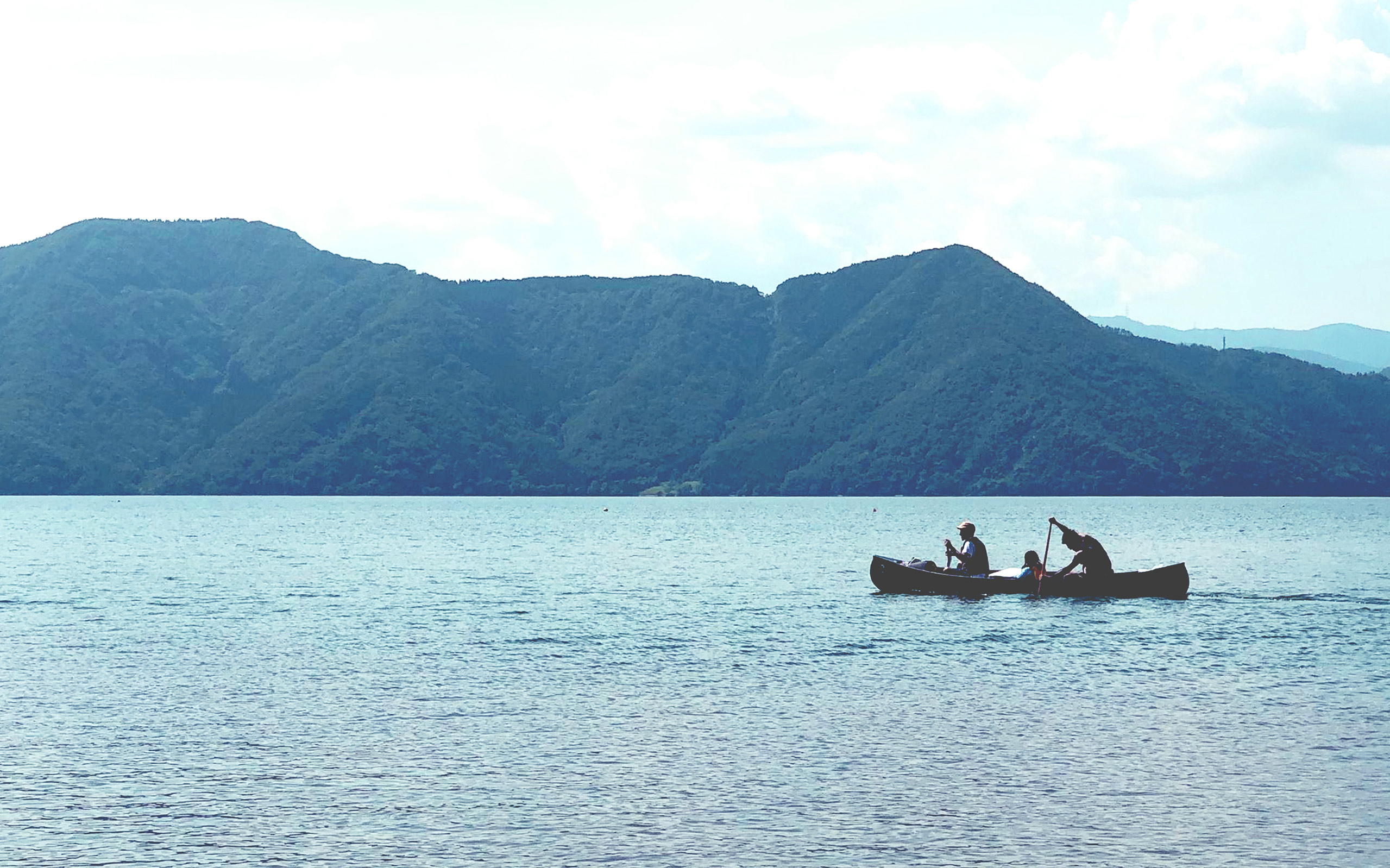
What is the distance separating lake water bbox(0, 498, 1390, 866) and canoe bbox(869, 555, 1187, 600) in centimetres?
112

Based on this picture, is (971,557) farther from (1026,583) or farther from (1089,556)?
(1089,556)

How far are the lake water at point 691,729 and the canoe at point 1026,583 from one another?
44.0 inches

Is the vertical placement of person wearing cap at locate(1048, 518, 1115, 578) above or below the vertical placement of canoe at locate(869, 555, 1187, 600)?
above

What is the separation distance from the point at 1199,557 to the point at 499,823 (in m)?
95.3

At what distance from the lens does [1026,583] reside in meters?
63.1

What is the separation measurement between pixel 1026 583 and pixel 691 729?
3423 centimetres

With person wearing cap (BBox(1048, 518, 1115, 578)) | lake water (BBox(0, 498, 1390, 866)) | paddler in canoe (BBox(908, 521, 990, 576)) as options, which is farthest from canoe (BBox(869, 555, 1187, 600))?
lake water (BBox(0, 498, 1390, 866))

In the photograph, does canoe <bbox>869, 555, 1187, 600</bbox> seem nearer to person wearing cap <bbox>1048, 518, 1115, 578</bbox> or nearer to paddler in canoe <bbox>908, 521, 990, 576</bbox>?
person wearing cap <bbox>1048, 518, 1115, 578</bbox>

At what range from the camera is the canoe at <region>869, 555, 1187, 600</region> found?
62438 millimetres

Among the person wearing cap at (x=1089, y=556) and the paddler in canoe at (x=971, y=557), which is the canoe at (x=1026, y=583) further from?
the paddler in canoe at (x=971, y=557)

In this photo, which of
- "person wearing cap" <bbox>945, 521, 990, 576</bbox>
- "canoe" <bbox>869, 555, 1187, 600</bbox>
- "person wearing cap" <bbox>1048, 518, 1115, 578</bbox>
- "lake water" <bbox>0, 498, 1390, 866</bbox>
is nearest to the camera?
"lake water" <bbox>0, 498, 1390, 866</bbox>

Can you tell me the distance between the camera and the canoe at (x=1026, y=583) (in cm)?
6244

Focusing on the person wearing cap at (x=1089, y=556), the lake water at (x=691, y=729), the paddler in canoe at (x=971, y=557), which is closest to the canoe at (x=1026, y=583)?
the person wearing cap at (x=1089, y=556)

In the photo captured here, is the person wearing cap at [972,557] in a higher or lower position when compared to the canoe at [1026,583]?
higher
